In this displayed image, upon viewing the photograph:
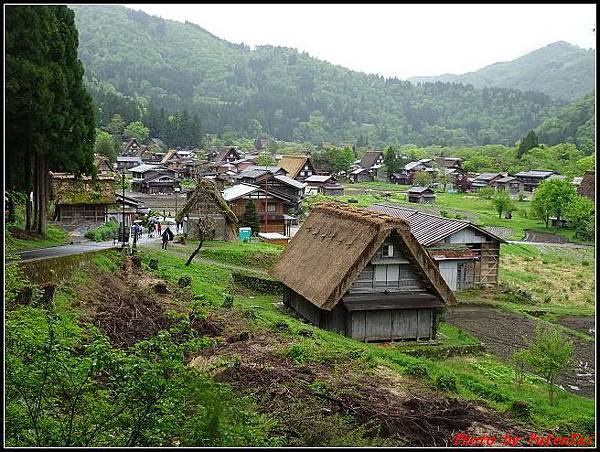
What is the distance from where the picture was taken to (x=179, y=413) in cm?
716

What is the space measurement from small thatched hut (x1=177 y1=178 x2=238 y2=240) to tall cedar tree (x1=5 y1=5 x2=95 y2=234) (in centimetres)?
1054

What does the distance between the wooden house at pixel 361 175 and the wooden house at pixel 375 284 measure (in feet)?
237

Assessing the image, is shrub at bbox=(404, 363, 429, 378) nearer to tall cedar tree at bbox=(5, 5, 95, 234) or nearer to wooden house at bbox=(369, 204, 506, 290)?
tall cedar tree at bbox=(5, 5, 95, 234)

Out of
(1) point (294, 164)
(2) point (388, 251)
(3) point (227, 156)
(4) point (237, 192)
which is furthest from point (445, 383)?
(3) point (227, 156)

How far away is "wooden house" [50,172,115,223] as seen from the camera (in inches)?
1185

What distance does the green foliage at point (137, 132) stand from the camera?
322 ft

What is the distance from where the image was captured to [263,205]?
4253cm

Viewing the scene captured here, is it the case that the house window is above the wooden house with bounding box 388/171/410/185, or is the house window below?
below

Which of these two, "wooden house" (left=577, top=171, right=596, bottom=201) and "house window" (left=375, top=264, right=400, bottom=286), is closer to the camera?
"house window" (left=375, top=264, right=400, bottom=286)

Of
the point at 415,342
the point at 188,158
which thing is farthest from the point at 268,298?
the point at 188,158

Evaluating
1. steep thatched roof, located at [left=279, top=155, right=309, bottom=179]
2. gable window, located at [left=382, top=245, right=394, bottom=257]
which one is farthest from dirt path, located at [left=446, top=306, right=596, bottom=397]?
steep thatched roof, located at [left=279, top=155, right=309, bottom=179]

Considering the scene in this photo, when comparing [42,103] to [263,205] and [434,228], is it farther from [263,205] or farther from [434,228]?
[263,205]

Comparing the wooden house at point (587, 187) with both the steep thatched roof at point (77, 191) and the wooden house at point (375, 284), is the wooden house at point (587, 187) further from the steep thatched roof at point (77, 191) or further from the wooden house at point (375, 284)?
the steep thatched roof at point (77, 191)

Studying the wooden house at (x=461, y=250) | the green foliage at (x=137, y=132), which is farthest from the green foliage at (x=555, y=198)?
the green foliage at (x=137, y=132)
